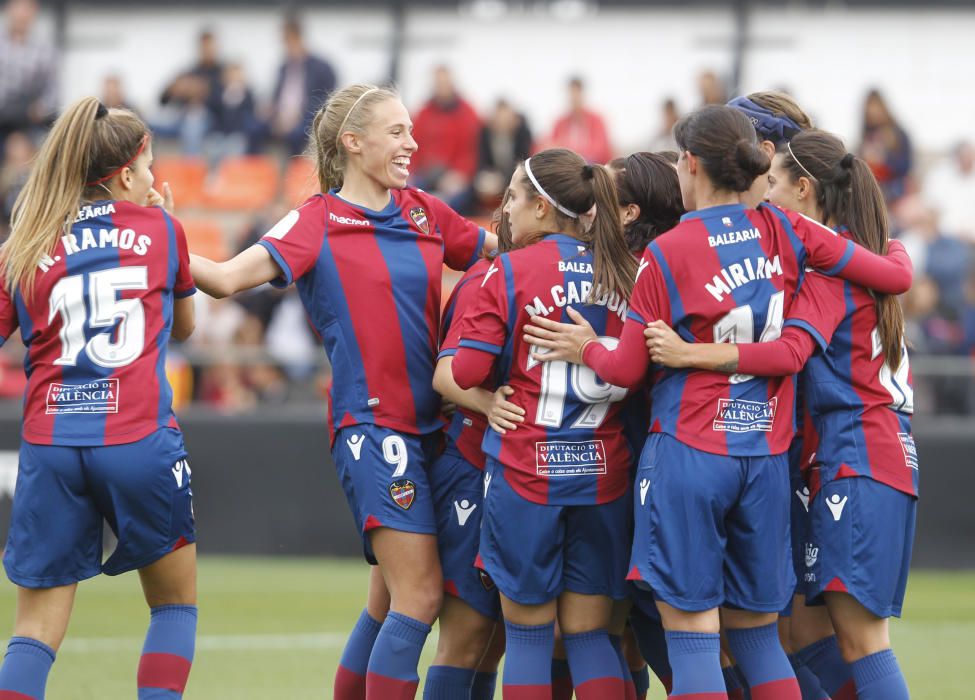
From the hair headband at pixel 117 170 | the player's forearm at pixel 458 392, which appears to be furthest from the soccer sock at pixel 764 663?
the hair headband at pixel 117 170

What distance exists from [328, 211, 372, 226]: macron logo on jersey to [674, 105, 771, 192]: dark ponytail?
3.73 ft

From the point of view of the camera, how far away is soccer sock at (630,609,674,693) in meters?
4.84

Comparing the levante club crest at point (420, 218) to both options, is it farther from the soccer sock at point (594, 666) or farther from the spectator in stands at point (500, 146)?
the spectator in stands at point (500, 146)

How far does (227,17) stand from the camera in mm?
17406

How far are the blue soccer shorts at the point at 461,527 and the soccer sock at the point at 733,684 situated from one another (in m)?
0.79

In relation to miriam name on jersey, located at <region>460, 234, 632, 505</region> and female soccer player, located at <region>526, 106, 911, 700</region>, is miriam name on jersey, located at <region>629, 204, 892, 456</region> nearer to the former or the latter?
female soccer player, located at <region>526, 106, 911, 700</region>

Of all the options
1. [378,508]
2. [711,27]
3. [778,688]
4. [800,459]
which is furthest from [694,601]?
[711,27]

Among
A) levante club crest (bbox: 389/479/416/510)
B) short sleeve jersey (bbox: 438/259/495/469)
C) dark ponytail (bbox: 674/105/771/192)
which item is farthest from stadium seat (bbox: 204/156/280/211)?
dark ponytail (bbox: 674/105/771/192)

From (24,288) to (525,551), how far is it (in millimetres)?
1729

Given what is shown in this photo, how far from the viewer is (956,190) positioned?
14672 mm

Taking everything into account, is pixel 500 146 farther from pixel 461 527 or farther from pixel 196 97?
pixel 461 527

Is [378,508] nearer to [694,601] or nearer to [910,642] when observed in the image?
[694,601]

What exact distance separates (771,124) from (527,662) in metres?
2.00

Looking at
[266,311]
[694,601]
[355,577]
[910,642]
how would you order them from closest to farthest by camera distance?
[694,601] < [910,642] < [355,577] < [266,311]
